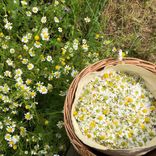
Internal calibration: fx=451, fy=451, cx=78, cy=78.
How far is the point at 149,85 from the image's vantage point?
2.28m

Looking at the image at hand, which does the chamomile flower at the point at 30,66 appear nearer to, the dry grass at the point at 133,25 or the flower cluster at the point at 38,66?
the flower cluster at the point at 38,66

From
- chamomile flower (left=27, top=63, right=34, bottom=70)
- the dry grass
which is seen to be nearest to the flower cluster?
chamomile flower (left=27, top=63, right=34, bottom=70)

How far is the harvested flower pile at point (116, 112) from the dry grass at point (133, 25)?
1.64ft

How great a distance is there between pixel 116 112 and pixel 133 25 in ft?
2.75

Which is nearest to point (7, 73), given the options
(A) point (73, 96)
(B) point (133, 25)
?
(A) point (73, 96)

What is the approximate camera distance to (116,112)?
2178mm

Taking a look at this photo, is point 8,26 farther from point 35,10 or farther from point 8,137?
point 8,137

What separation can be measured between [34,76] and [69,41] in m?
0.33

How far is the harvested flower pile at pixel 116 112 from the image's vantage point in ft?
7.02

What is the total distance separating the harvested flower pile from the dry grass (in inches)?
19.7

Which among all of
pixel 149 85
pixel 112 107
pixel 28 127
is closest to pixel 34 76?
pixel 28 127

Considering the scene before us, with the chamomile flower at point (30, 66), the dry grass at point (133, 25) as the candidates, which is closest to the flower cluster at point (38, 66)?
the chamomile flower at point (30, 66)

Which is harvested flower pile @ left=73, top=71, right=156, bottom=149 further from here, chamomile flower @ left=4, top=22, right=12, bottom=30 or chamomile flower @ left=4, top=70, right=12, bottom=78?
chamomile flower @ left=4, top=22, right=12, bottom=30

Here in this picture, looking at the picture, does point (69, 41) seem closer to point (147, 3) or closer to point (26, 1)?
point (26, 1)
